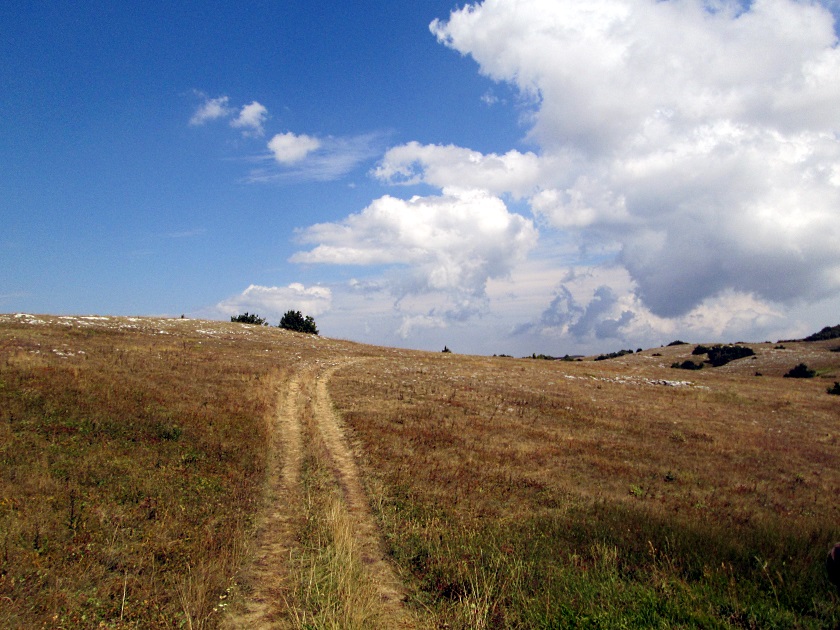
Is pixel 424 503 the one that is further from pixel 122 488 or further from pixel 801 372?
pixel 801 372

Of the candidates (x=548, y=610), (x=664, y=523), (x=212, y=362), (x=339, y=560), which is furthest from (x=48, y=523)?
(x=212, y=362)

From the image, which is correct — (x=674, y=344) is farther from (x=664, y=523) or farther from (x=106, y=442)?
(x=106, y=442)

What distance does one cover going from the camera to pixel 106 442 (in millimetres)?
14188

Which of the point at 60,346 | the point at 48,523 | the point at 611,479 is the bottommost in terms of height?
the point at 611,479

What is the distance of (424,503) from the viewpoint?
1234 centimetres

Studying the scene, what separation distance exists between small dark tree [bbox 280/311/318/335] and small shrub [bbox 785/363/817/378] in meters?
68.8

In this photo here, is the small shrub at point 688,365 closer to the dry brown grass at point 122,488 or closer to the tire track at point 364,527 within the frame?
the tire track at point 364,527

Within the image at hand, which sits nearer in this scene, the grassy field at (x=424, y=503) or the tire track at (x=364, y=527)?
the grassy field at (x=424, y=503)

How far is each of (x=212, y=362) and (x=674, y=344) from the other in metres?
95.8

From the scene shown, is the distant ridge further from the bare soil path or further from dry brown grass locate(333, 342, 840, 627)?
the bare soil path

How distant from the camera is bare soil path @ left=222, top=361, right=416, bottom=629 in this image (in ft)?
24.2

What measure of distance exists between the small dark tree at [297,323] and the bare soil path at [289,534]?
6133cm

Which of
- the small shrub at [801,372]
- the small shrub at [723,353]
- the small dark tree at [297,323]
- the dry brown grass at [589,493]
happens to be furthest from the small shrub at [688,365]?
the small dark tree at [297,323]

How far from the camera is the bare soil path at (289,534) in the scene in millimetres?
7379
